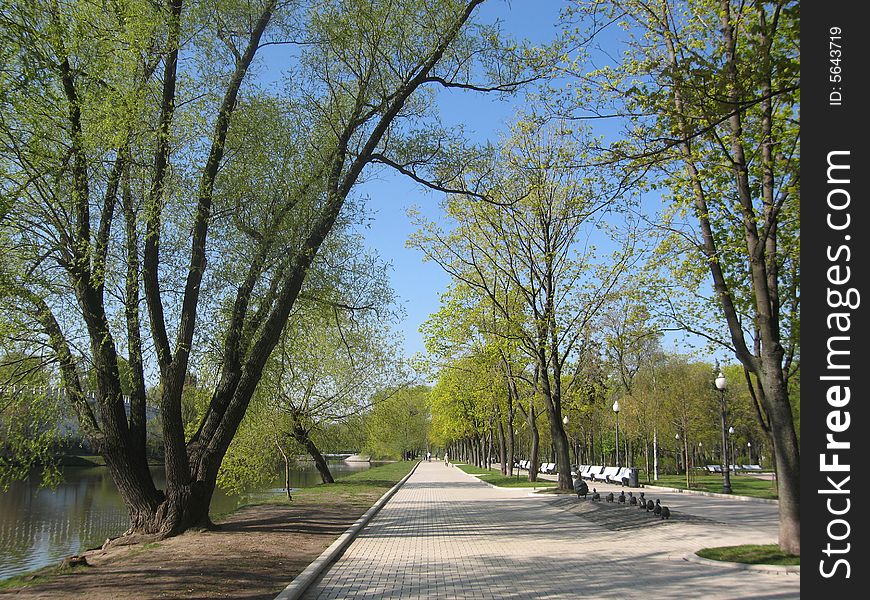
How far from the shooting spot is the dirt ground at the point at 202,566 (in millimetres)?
8656

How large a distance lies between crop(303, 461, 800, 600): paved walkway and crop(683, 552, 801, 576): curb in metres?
0.16

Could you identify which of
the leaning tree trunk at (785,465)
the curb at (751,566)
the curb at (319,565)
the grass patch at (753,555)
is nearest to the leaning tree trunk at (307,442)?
the curb at (319,565)


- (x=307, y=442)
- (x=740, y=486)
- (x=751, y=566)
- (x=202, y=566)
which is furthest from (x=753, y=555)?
(x=740, y=486)

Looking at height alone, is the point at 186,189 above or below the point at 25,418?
above

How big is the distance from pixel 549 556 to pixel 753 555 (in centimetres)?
322

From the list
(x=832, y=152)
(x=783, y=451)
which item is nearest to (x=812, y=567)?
(x=832, y=152)

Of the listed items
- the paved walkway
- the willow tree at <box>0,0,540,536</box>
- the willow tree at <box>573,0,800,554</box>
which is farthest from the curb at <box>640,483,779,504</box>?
the willow tree at <box>0,0,540,536</box>

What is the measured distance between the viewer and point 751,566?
1027 centimetres

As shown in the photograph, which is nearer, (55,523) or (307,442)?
(55,523)

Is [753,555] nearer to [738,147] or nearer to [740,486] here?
[738,147]

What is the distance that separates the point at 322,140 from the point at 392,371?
22.5 meters

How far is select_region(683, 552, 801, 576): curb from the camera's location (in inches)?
390

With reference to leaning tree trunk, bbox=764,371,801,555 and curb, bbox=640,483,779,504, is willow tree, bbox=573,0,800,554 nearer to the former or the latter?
leaning tree trunk, bbox=764,371,801,555

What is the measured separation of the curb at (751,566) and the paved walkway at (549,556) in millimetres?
156
